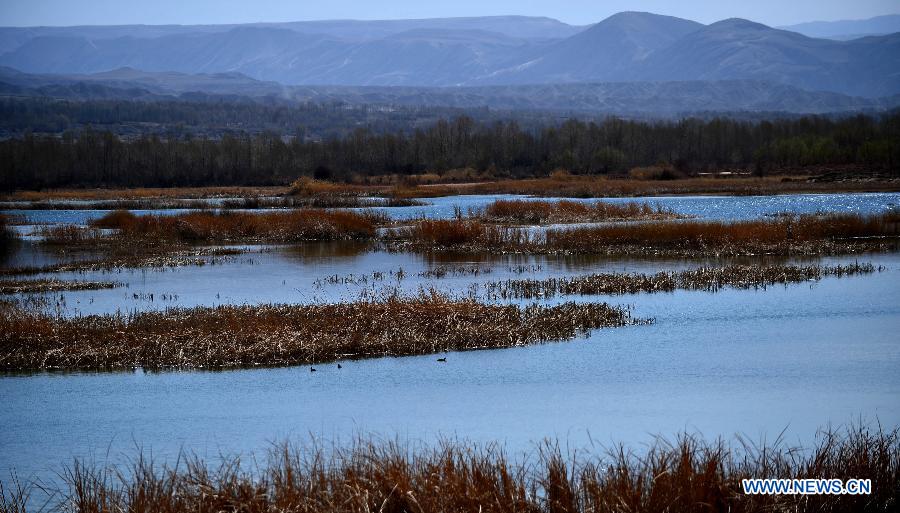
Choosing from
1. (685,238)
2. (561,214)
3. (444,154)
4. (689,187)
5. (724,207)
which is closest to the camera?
(685,238)

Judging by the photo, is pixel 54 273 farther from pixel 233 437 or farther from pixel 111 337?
pixel 233 437

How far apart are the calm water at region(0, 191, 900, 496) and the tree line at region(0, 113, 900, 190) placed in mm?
74021

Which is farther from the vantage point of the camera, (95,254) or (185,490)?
(95,254)

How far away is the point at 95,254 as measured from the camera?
3831 cm

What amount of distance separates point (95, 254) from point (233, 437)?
26.9 meters

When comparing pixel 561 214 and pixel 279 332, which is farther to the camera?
pixel 561 214

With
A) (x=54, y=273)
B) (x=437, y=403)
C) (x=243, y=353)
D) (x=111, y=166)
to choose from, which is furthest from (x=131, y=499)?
(x=111, y=166)

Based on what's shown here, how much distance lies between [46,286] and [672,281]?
18627 mm

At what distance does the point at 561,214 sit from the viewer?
1937 inches

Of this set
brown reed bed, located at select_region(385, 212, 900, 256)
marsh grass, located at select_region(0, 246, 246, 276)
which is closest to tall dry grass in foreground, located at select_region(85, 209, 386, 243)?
brown reed bed, located at select_region(385, 212, 900, 256)

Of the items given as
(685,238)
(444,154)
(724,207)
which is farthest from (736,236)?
(444,154)

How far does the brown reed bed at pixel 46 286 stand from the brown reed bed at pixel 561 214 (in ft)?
74.2

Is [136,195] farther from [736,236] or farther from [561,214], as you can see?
[736,236]

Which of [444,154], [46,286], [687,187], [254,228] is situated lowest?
[46,286]
